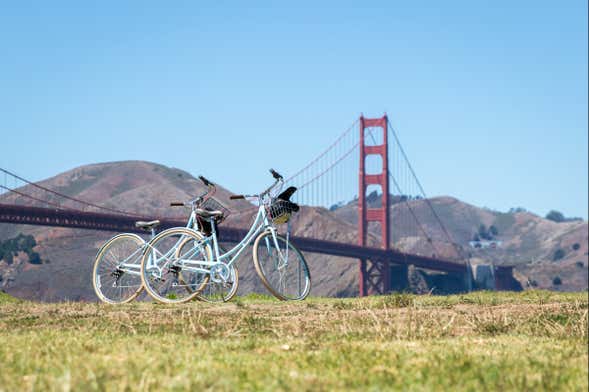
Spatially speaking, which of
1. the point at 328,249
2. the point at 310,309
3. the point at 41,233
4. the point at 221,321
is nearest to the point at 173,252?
the point at 310,309

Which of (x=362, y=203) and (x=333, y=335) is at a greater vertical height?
(x=362, y=203)

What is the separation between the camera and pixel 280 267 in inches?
403

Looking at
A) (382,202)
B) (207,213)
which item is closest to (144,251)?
(207,213)

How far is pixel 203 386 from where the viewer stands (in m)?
3.53

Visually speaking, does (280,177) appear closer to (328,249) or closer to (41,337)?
(41,337)

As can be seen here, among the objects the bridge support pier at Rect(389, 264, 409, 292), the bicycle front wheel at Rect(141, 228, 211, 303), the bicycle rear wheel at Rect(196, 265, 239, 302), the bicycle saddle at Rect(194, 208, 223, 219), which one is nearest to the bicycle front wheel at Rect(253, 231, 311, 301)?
the bicycle rear wheel at Rect(196, 265, 239, 302)

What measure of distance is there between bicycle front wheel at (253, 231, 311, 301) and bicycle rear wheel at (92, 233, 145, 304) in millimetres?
1355

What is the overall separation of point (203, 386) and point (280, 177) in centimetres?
672

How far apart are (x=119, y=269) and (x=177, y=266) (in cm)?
106

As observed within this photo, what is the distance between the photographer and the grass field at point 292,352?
3.71 metres

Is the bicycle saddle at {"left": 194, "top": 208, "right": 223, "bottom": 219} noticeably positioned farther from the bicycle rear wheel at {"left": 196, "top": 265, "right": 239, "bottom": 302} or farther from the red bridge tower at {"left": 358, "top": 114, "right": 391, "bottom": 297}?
the red bridge tower at {"left": 358, "top": 114, "right": 391, "bottom": 297}

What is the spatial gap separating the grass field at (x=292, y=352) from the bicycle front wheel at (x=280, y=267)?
105 inches

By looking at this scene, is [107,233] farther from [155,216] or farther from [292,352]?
[292,352]

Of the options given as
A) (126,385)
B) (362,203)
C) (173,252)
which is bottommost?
(126,385)
